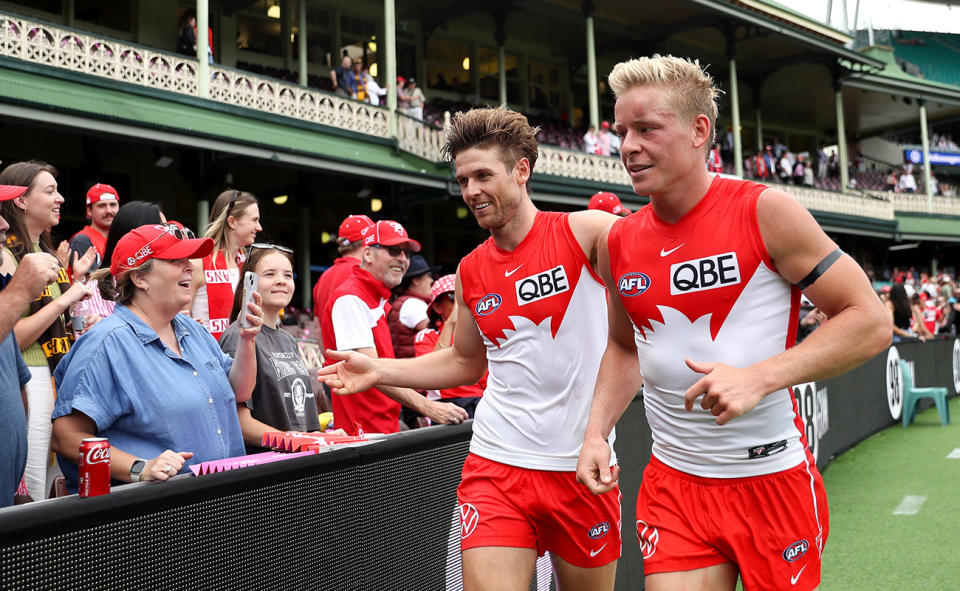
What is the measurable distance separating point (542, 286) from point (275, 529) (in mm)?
1278

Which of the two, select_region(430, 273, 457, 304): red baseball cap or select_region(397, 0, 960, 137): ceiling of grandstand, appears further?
select_region(397, 0, 960, 137): ceiling of grandstand

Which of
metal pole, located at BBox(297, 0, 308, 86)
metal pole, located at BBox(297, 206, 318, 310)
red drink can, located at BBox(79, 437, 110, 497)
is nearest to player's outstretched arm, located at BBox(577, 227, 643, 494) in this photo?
red drink can, located at BBox(79, 437, 110, 497)

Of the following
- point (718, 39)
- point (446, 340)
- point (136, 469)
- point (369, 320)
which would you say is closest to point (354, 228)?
point (446, 340)

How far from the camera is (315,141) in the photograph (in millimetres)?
16000

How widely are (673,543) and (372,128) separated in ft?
50.4

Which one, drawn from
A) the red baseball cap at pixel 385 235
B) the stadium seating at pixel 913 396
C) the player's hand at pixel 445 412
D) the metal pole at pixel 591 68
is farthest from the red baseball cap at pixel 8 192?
the metal pole at pixel 591 68

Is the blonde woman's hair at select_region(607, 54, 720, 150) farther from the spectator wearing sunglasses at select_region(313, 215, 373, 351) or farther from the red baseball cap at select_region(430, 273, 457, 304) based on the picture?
the red baseball cap at select_region(430, 273, 457, 304)

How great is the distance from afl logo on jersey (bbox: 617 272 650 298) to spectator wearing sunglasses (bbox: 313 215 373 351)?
9.14 feet

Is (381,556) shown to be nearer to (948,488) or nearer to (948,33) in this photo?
(948,488)

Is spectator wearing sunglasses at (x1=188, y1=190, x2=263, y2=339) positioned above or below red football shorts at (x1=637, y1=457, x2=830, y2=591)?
above

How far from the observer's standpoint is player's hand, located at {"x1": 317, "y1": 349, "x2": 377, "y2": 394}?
3.21 meters

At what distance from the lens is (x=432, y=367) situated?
3500 millimetres

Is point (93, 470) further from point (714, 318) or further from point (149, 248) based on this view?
point (714, 318)

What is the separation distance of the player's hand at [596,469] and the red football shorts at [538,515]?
39 centimetres
